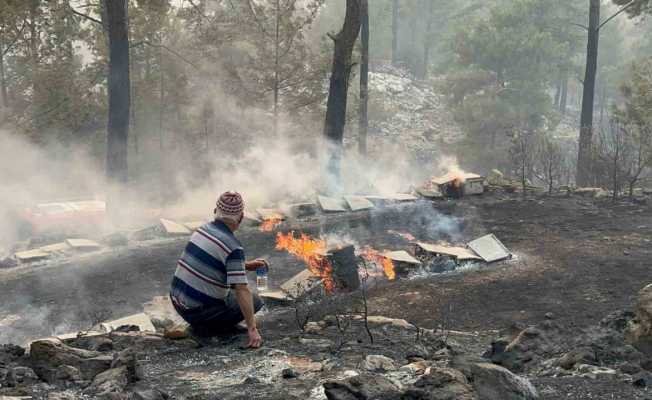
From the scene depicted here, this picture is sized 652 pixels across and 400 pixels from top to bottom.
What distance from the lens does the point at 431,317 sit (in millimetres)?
7625

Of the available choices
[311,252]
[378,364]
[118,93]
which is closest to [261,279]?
[311,252]

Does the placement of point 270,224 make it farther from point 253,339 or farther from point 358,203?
point 253,339

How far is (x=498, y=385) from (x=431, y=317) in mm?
3657

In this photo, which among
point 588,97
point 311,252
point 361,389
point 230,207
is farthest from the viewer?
point 588,97

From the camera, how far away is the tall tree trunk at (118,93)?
48.6ft

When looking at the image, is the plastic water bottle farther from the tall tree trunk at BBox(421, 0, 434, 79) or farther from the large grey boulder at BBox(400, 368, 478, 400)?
the tall tree trunk at BBox(421, 0, 434, 79)

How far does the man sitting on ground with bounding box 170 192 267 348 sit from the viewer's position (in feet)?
17.4

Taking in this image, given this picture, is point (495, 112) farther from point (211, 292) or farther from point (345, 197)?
point (211, 292)

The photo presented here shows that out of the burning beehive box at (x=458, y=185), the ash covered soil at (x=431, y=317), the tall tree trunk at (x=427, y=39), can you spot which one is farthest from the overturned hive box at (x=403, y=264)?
the tall tree trunk at (x=427, y=39)

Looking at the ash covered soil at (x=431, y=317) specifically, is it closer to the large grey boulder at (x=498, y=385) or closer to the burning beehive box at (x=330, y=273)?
the large grey boulder at (x=498, y=385)

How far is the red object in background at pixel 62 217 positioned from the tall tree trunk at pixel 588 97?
1353 centimetres

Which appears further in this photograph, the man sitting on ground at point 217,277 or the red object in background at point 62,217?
the red object in background at point 62,217

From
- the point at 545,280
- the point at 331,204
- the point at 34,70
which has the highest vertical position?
the point at 34,70

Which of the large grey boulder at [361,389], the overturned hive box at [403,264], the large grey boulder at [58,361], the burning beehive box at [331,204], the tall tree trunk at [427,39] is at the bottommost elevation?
the overturned hive box at [403,264]
